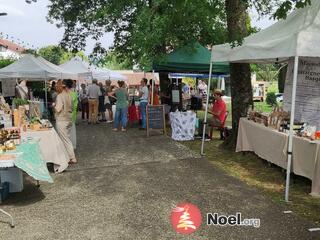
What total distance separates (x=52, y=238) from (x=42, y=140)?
329 centimetres

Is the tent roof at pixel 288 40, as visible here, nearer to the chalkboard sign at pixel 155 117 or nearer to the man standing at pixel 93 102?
the chalkboard sign at pixel 155 117

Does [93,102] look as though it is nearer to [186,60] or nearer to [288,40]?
[186,60]

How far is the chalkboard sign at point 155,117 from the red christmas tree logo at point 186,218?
282 inches

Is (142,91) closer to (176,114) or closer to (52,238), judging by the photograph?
(176,114)

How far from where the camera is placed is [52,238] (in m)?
4.97

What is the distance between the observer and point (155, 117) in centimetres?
1332

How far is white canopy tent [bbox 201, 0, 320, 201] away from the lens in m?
6.29

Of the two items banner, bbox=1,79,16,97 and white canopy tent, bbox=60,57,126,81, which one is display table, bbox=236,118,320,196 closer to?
banner, bbox=1,79,16,97

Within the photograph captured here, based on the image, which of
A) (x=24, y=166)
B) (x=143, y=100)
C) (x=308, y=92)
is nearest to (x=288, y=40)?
(x=308, y=92)

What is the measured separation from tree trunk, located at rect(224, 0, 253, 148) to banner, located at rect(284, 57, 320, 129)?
1778mm

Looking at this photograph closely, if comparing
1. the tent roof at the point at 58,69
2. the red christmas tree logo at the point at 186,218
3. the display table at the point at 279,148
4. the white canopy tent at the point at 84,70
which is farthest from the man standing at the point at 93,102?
the red christmas tree logo at the point at 186,218

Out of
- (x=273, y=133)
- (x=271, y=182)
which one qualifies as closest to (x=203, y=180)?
(x=271, y=182)

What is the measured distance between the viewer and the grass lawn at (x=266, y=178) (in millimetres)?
6082

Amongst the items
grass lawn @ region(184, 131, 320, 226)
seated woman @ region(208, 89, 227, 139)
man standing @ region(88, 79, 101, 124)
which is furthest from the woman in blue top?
grass lawn @ region(184, 131, 320, 226)
